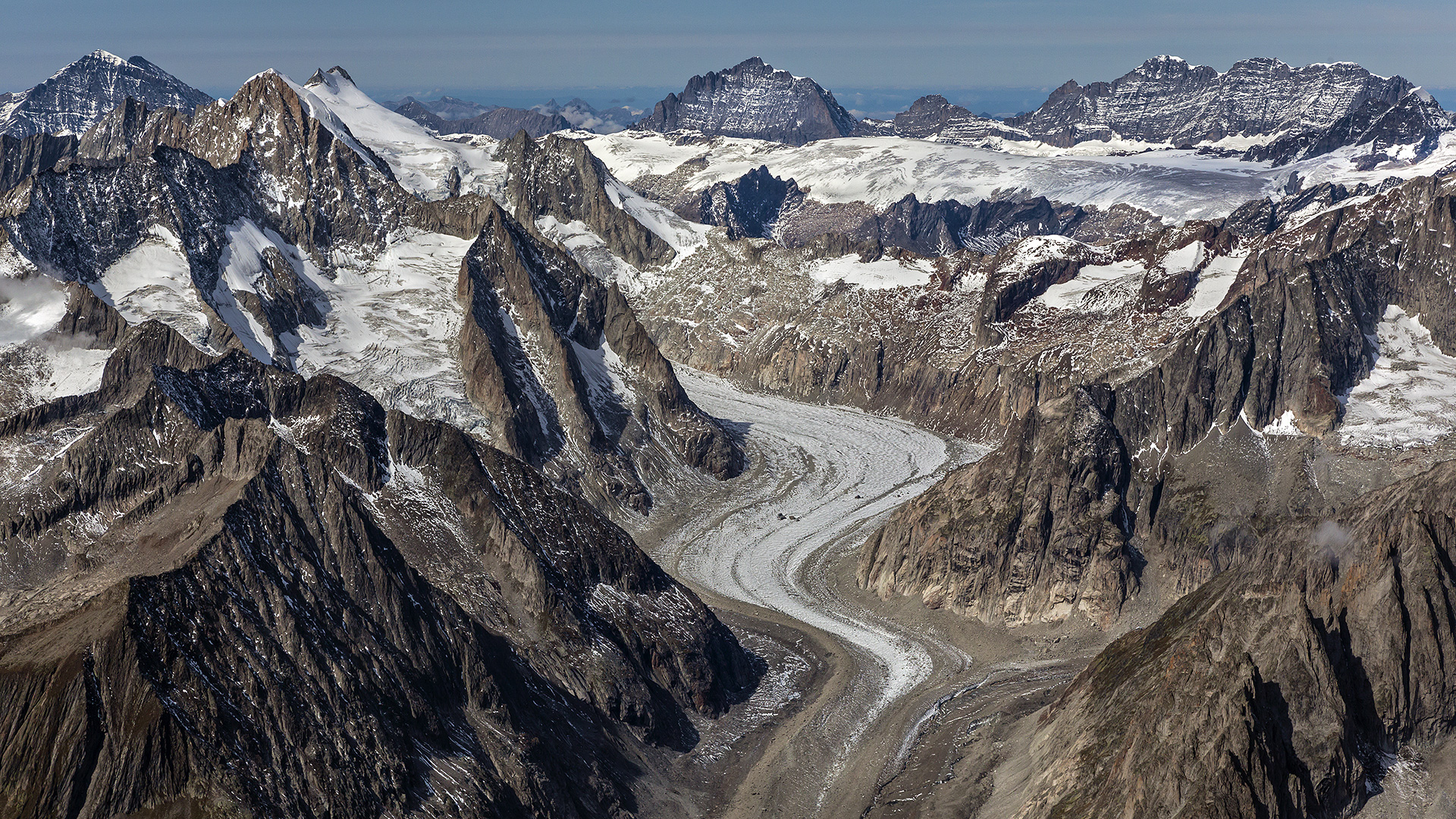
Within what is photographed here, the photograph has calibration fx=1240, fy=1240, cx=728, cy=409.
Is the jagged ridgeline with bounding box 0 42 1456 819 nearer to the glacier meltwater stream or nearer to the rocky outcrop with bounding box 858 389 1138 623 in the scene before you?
the rocky outcrop with bounding box 858 389 1138 623

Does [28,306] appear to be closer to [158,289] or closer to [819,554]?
[158,289]

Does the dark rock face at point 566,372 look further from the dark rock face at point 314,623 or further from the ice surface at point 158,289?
the dark rock face at point 314,623

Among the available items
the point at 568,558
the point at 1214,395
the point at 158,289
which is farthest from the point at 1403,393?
the point at 158,289

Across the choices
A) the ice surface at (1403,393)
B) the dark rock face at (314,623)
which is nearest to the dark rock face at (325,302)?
the dark rock face at (314,623)

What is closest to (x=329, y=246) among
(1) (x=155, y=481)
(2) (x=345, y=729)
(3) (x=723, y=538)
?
(3) (x=723, y=538)

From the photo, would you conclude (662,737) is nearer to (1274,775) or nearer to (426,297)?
(1274,775)

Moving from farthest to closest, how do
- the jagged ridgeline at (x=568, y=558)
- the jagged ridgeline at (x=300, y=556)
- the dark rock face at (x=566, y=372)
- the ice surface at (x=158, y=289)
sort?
1. the dark rock face at (x=566, y=372)
2. the ice surface at (x=158, y=289)
3. the jagged ridgeline at (x=568, y=558)
4. the jagged ridgeline at (x=300, y=556)

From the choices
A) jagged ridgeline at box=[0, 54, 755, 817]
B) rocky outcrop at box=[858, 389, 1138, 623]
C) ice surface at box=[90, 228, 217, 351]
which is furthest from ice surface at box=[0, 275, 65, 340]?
rocky outcrop at box=[858, 389, 1138, 623]
